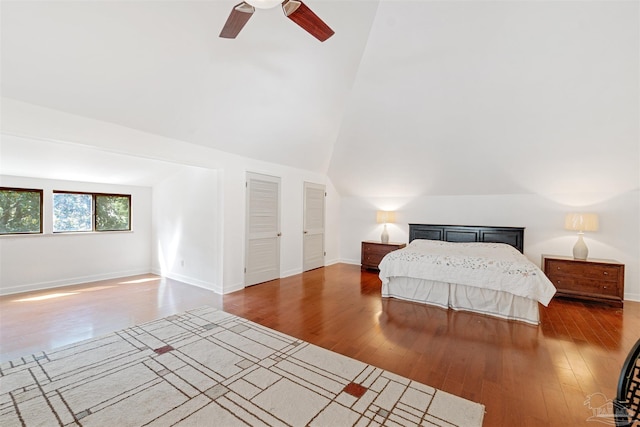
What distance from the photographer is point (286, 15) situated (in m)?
1.96

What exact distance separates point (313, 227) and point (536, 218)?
4.39 meters

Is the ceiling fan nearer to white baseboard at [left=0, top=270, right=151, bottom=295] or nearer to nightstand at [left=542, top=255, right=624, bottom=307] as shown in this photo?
nightstand at [left=542, top=255, right=624, bottom=307]

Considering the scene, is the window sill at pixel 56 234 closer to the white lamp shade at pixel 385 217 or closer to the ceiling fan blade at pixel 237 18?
the ceiling fan blade at pixel 237 18

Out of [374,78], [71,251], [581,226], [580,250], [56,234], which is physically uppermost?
[374,78]

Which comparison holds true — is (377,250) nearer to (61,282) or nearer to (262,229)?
(262,229)

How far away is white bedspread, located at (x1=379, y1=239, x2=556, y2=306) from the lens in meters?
3.42

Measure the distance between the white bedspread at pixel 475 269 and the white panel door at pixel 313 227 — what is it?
2321mm

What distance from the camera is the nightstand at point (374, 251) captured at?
620 cm

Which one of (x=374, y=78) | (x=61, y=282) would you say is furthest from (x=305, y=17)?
(x=61, y=282)

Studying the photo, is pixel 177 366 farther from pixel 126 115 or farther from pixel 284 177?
pixel 284 177

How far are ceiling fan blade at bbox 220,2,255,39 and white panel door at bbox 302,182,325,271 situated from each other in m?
4.10

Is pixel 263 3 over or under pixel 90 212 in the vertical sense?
over

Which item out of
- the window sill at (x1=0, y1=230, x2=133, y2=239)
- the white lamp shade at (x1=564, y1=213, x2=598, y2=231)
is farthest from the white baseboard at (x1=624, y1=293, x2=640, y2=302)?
the window sill at (x1=0, y1=230, x2=133, y2=239)

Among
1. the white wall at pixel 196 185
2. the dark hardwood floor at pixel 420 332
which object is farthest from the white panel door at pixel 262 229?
the dark hardwood floor at pixel 420 332
